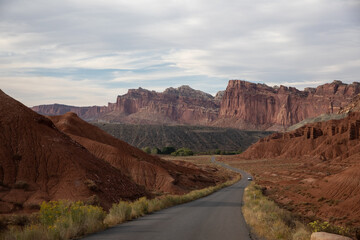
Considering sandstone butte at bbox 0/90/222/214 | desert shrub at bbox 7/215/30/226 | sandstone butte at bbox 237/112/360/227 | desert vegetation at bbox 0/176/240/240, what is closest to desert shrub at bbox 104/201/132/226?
desert vegetation at bbox 0/176/240/240

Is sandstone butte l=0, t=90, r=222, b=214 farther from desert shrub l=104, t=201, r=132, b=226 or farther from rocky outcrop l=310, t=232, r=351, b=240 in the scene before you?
rocky outcrop l=310, t=232, r=351, b=240

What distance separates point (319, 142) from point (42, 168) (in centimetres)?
11565

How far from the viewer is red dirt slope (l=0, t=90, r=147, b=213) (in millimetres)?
25469

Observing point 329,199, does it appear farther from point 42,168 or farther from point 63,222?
point 63,222

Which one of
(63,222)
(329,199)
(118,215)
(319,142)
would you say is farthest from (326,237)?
(319,142)

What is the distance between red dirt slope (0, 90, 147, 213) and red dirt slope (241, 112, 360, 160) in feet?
227

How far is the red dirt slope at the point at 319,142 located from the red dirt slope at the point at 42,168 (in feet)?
227

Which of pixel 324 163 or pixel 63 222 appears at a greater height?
pixel 63 222

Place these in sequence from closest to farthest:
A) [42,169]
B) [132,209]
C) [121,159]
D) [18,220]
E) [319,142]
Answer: [18,220], [132,209], [42,169], [121,159], [319,142]

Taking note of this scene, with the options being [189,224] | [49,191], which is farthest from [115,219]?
[49,191]

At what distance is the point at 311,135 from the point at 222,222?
12437cm

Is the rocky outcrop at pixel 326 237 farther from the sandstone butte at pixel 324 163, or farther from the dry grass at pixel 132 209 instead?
the sandstone butte at pixel 324 163

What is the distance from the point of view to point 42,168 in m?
28.9

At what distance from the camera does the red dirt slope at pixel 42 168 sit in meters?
25.5
